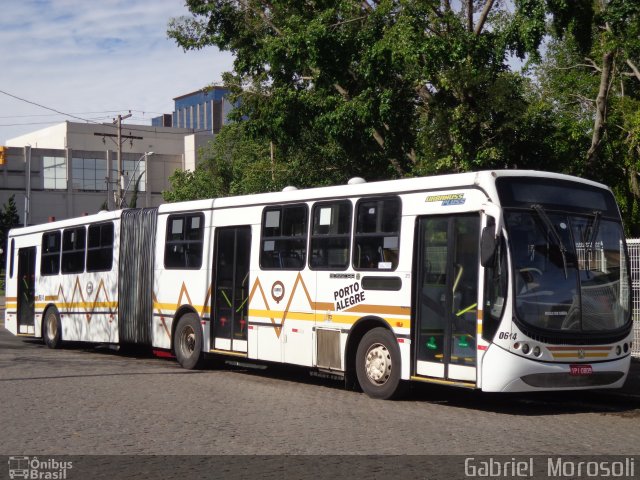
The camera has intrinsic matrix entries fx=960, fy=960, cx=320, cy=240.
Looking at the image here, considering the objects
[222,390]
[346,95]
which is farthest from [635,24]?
[222,390]

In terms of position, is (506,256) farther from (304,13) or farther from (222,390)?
(304,13)

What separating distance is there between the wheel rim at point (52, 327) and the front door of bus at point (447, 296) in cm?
1287

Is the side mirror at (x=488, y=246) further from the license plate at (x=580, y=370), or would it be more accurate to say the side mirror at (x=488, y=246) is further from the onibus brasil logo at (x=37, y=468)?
the onibus brasil logo at (x=37, y=468)

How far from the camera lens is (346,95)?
23.5m

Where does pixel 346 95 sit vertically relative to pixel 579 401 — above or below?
above

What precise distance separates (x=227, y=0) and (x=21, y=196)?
80.6m

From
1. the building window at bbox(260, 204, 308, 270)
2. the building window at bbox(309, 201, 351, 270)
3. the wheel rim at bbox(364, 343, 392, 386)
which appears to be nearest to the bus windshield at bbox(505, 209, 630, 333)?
the wheel rim at bbox(364, 343, 392, 386)

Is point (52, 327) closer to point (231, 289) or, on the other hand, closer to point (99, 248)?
point (99, 248)

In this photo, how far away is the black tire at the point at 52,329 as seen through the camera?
2264 centimetres

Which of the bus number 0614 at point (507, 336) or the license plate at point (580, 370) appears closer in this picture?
the bus number 0614 at point (507, 336)

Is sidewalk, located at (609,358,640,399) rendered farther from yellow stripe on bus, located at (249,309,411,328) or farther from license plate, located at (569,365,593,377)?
yellow stripe on bus, located at (249,309,411,328)

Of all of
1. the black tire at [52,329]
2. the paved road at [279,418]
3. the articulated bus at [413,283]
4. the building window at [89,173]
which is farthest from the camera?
the building window at [89,173]

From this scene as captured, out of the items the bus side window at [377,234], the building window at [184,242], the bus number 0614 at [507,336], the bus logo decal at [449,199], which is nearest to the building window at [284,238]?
the bus side window at [377,234]

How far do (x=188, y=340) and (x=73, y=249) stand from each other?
239 inches
